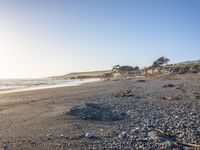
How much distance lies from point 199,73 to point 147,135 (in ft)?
168

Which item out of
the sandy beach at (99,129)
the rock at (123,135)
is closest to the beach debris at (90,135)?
the sandy beach at (99,129)

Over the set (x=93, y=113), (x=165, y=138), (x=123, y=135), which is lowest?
(x=165, y=138)

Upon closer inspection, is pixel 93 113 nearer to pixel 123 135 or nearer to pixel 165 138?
pixel 123 135

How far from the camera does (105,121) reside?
14.4 metres

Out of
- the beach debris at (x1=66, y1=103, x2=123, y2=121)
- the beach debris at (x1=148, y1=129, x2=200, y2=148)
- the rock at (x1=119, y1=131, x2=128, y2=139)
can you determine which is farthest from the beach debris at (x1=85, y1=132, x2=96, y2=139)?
the beach debris at (x1=66, y1=103, x2=123, y2=121)

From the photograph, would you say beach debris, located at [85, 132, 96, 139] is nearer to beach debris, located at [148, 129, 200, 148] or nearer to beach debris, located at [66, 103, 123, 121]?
beach debris, located at [148, 129, 200, 148]

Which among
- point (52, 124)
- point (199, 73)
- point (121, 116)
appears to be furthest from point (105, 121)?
point (199, 73)

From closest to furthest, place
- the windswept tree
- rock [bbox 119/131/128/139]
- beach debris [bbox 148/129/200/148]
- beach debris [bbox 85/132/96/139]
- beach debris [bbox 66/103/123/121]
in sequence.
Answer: beach debris [bbox 148/129/200/148] → rock [bbox 119/131/128/139] → beach debris [bbox 85/132/96/139] → beach debris [bbox 66/103/123/121] → the windswept tree

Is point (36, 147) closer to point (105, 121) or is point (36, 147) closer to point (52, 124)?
point (52, 124)

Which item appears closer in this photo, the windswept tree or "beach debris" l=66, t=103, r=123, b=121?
"beach debris" l=66, t=103, r=123, b=121

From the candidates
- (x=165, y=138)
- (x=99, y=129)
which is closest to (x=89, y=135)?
(x=99, y=129)

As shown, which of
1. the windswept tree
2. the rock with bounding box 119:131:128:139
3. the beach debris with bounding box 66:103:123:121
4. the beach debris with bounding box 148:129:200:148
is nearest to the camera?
the beach debris with bounding box 148:129:200:148

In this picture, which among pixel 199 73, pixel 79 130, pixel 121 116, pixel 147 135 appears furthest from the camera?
pixel 199 73

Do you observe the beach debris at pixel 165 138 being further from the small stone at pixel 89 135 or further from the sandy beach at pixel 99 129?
the small stone at pixel 89 135
